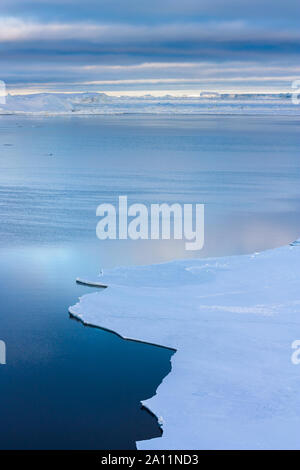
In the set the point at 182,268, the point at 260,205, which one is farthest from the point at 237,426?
the point at 260,205

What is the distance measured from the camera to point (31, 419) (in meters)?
5.41

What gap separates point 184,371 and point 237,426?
1.08 metres

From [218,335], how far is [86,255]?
3347 mm

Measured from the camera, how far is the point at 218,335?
267 inches

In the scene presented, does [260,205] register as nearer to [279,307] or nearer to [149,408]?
[279,307]

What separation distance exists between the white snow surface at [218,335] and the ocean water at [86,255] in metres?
0.22
